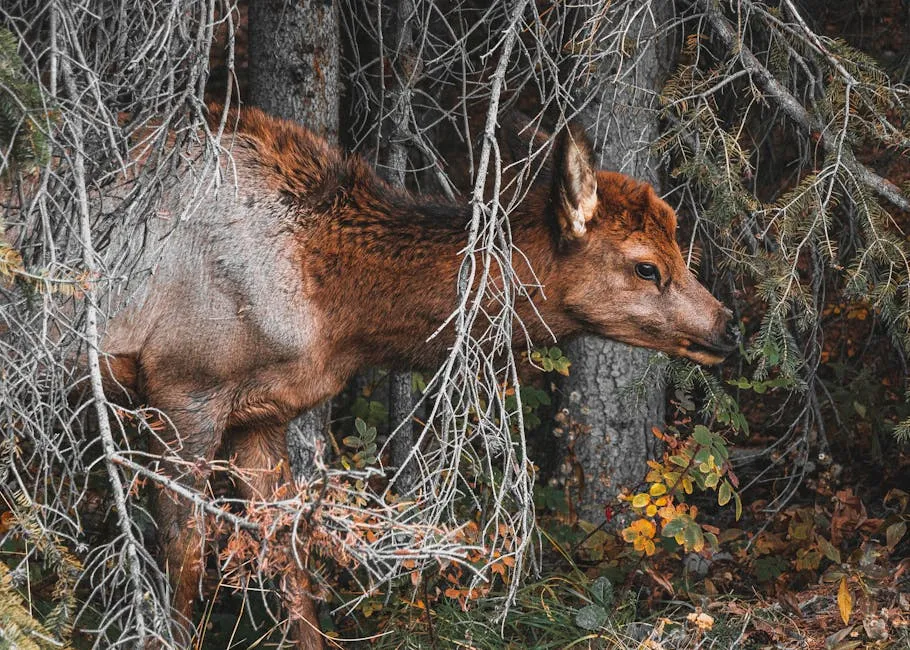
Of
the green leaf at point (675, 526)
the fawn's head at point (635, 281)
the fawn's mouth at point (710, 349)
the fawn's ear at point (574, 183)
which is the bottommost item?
the green leaf at point (675, 526)

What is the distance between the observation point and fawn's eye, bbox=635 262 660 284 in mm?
5020


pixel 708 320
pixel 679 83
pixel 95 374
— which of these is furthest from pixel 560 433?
pixel 95 374

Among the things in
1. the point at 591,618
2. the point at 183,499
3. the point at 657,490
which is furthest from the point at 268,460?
the point at 657,490

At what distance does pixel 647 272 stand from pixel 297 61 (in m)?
2.36

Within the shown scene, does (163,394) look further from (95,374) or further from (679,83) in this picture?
(679,83)

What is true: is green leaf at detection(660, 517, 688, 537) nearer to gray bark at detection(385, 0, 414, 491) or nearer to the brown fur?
the brown fur

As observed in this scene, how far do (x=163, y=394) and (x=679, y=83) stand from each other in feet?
9.81

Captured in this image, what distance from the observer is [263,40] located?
6066mm

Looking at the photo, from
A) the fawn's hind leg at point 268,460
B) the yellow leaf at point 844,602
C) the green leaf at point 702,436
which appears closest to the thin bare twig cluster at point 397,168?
the fawn's hind leg at point 268,460

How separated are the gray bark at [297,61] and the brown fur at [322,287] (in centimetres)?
92

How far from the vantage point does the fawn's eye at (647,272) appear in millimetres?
5020

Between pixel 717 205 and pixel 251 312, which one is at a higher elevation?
pixel 717 205

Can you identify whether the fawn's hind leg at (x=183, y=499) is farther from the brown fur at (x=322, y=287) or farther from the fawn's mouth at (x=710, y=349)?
the fawn's mouth at (x=710, y=349)

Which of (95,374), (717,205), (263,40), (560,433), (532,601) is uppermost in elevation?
(263,40)
